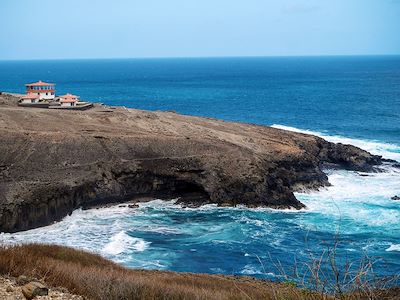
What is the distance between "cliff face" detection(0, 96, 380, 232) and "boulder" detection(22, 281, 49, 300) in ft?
88.1

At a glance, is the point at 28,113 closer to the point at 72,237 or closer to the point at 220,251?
the point at 72,237

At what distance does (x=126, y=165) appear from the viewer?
47344 millimetres

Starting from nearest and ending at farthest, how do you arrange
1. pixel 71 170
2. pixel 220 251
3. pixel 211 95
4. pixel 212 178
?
pixel 220 251
pixel 71 170
pixel 212 178
pixel 211 95

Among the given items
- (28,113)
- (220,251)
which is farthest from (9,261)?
(28,113)

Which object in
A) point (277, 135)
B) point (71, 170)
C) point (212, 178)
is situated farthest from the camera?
point (277, 135)

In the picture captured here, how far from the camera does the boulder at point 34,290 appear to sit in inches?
492

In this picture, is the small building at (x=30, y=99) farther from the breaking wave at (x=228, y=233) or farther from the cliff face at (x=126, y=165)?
the breaking wave at (x=228, y=233)

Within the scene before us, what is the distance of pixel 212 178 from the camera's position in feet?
157

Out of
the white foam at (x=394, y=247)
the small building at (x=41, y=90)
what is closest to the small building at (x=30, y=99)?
the small building at (x=41, y=90)

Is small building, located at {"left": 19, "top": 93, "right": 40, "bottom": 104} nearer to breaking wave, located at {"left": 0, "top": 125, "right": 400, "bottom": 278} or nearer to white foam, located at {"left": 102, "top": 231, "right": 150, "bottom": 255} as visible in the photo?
breaking wave, located at {"left": 0, "top": 125, "right": 400, "bottom": 278}

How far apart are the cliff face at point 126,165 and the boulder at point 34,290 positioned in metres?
26.9

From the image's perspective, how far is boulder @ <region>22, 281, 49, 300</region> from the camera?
1249 centimetres

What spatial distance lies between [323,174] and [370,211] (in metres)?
10.5

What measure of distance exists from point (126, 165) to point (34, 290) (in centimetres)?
3493
